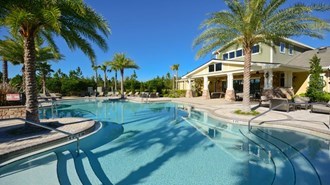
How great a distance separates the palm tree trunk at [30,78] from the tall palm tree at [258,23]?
9664mm

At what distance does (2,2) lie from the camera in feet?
21.0

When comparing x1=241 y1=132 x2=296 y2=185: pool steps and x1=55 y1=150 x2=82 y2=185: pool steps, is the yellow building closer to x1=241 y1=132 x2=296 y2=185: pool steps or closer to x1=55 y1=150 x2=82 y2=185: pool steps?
x1=241 y1=132 x2=296 y2=185: pool steps

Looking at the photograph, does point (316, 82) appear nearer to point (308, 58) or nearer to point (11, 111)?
point (308, 58)

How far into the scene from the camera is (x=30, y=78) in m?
8.02

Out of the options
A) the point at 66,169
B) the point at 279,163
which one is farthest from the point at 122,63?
the point at 279,163

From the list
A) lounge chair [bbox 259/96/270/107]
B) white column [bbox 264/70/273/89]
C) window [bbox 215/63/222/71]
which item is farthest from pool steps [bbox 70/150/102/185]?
window [bbox 215/63/222/71]

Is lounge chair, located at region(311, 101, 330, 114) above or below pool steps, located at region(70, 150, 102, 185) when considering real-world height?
above

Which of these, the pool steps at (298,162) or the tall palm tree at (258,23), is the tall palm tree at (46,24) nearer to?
the tall palm tree at (258,23)

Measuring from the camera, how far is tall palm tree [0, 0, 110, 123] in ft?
21.3

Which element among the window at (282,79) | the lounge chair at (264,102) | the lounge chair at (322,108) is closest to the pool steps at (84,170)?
the lounge chair at (322,108)

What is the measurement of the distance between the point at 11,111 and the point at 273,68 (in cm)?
2113

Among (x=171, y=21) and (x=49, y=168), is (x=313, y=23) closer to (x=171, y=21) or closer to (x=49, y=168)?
(x=49, y=168)

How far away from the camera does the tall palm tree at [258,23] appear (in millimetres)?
10448

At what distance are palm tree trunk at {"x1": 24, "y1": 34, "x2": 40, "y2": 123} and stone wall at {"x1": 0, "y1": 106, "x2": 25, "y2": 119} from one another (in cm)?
557
